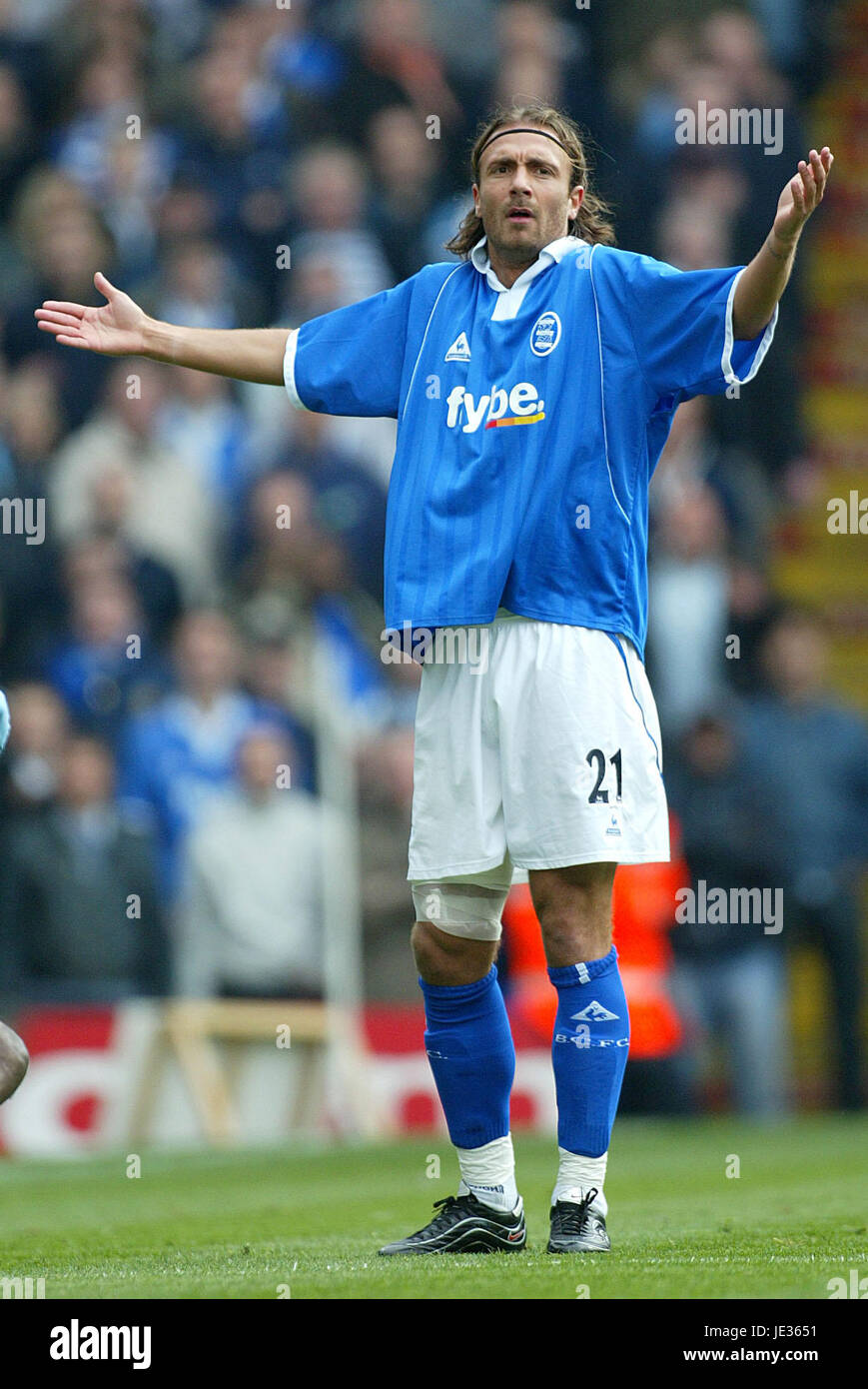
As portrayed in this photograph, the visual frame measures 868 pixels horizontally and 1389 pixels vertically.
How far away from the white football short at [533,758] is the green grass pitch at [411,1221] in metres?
0.93

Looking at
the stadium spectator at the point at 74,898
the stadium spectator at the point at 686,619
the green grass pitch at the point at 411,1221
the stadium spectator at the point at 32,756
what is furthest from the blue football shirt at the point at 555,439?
the stadium spectator at the point at 686,619

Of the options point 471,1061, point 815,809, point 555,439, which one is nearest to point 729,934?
point 815,809

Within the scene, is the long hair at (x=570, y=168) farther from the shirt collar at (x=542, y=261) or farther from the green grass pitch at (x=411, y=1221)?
the green grass pitch at (x=411, y=1221)

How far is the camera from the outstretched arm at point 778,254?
4.62 m

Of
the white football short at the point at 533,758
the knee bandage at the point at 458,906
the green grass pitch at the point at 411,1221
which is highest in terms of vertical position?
the white football short at the point at 533,758

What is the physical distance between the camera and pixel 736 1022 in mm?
10727

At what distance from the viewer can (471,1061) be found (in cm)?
506

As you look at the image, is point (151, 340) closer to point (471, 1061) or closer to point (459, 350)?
point (459, 350)

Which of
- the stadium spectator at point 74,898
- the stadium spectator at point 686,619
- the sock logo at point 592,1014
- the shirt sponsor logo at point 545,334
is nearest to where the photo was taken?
the sock logo at point 592,1014

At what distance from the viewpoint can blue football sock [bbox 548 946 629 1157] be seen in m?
4.87

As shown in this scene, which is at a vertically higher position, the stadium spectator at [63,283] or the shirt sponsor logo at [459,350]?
the stadium spectator at [63,283]
